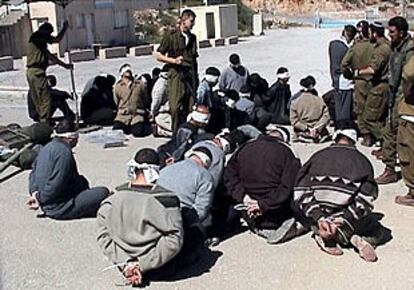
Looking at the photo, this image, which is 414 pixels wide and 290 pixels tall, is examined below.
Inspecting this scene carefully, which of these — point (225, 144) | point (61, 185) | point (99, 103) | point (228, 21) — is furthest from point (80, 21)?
point (225, 144)

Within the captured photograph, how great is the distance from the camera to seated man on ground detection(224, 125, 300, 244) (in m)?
6.91

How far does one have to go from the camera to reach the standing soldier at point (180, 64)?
1154 centimetres

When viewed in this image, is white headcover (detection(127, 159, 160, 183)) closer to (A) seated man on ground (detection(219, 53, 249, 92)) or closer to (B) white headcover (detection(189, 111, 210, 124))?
(B) white headcover (detection(189, 111, 210, 124))

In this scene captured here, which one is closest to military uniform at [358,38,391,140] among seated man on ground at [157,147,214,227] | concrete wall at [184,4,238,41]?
seated man on ground at [157,147,214,227]

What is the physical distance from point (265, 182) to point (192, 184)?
0.67m

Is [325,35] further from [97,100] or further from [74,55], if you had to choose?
[97,100]

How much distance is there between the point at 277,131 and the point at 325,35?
34.3 m

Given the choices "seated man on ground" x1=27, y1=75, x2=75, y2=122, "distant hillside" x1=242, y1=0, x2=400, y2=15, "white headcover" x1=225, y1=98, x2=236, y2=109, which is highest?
"white headcover" x1=225, y1=98, x2=236, y2=109

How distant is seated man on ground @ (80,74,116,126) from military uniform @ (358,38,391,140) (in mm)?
4524

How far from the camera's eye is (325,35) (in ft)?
135

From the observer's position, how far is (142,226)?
5910 mm

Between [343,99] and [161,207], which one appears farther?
[343,99]

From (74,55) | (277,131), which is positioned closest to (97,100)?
(277,131)

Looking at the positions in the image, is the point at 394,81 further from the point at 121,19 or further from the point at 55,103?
the point at 121,19
